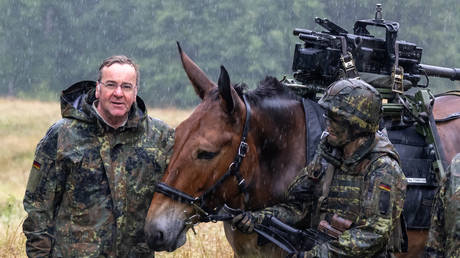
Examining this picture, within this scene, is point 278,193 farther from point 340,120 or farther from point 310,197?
point 340,120

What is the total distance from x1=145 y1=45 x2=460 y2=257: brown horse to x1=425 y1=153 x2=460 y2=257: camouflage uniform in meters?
1.54

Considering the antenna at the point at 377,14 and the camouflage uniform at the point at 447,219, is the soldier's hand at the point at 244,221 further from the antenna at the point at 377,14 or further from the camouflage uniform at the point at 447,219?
the antenna at the point at 377,14

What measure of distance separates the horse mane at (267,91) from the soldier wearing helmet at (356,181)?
0.88 meters

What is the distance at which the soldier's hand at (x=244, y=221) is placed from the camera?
4121mm

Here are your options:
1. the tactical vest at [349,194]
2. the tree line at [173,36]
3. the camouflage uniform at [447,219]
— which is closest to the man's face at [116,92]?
the tactical vest at [349,194]

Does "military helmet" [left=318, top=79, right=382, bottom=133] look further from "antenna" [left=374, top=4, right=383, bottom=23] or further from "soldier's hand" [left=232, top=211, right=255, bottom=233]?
"antenna" [left=374, top=4, right=383, bottom=23]

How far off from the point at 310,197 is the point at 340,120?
27.3 inches

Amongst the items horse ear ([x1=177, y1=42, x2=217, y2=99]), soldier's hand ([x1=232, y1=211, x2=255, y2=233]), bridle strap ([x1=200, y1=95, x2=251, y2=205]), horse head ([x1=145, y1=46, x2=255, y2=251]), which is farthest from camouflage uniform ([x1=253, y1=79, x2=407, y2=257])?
horse ear ([x1=177, y1=42, x2=217, y2=99])

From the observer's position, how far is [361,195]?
11.9ft

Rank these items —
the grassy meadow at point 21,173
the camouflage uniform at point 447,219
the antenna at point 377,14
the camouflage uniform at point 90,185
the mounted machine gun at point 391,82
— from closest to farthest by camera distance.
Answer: the camouflage uniform at point 447,219 < the camouflage uniform at point 90,185 < the mounted machine gun at point 391,82 < the antenna at point 377,14 < the grassy meadow at point 21,173

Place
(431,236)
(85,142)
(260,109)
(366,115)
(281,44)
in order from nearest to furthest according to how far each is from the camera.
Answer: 1. (431,236)
2. (366,115)
3. (85,142)
4. (260,109)
5. (281,44)

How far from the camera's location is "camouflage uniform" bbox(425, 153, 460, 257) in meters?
2.82

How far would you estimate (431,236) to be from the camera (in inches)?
121

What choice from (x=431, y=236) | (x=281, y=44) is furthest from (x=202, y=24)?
(x=431, y=236)
